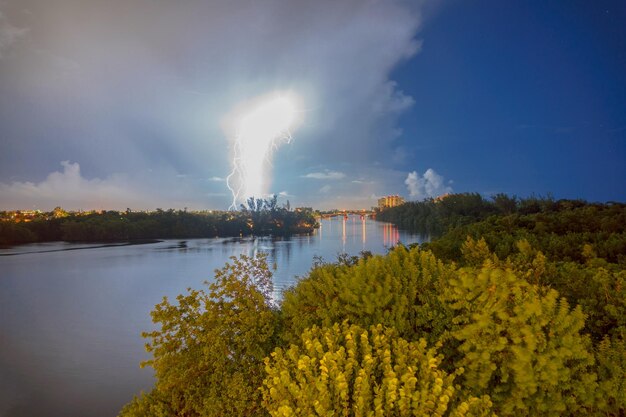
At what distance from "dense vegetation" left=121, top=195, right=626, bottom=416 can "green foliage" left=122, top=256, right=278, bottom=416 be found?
0.06ft

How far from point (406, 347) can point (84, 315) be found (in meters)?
Result: 25.4

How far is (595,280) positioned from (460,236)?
28.9 feet

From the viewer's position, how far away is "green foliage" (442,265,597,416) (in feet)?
13.2

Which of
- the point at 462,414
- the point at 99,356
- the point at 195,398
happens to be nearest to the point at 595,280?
the point at 462,414

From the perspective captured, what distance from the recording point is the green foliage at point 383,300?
479 centimetres

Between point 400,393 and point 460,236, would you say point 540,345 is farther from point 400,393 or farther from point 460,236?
point 460,236

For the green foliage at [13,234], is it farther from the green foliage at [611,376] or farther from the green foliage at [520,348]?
the green foliage at [611,376]

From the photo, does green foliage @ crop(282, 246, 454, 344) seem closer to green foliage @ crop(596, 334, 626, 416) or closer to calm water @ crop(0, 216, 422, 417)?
green foliage @ crop(596, 334, 626, 416)

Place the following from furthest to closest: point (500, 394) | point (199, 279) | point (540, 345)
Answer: point (199, 279) < point (500, 394) < point (540, 345)

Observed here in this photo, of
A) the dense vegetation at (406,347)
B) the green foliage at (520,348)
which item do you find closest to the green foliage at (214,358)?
the dense vegetation at (406,347)

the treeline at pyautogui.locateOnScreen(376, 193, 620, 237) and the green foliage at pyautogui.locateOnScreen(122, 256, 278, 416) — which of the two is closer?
the green foliage at pyautogui.locateOnScreen(122, 256, 278, 416)

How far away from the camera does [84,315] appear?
78.3 ft

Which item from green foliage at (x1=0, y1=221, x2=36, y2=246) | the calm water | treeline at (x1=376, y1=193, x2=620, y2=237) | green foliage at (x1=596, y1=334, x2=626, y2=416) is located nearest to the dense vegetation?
green foliage at (x1=596, y1=334, x2=626, y2=416)

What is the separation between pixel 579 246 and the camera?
10211 millimetres
